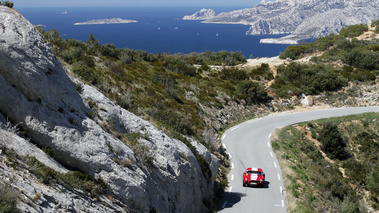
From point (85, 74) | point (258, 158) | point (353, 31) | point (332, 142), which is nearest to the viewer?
point (85, 74)

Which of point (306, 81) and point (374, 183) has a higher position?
point (306, 81)

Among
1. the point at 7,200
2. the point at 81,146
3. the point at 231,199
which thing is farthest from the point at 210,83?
the point at 7,200

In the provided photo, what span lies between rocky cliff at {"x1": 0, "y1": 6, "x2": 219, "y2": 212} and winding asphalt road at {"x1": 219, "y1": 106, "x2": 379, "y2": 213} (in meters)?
6.83

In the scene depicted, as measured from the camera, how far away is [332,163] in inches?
982

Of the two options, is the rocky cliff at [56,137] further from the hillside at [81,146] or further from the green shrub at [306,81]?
the green shrub at [306,81]

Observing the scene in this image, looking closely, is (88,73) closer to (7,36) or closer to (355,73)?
(7,36)

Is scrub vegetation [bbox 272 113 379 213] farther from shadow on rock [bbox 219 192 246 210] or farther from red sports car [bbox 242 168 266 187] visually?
shadow on rock [bbox 219 192 246 210]

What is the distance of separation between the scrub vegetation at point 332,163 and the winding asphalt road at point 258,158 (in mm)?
742

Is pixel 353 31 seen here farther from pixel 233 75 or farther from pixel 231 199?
pixel 231 199

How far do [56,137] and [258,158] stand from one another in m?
17.1

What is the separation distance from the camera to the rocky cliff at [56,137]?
6.99m

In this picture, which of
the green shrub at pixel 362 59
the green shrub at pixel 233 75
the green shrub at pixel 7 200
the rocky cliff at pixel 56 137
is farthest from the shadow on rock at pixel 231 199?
the green shrub at pixel 362 59

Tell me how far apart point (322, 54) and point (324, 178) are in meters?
37.0

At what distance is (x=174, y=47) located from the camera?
145250 mm
